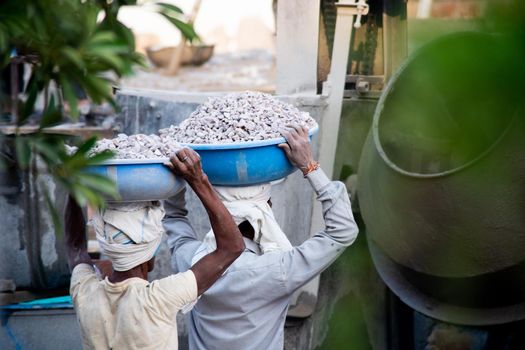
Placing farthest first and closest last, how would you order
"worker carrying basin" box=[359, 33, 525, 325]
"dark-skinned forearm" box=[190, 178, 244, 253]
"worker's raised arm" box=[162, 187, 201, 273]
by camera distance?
1. "worker carrying basin" box=[359, 33, 525, 325]
2. "worker's raised arm" box=[162, 187, 201, 273]
3. "dark-skinned forearm" box=[190, 178, 244, 253]

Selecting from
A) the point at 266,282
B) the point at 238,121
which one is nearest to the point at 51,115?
the point at 238,121

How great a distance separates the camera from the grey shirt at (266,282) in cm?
281

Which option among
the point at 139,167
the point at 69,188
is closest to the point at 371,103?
the point at 139,167

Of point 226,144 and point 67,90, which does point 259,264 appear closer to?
point 226,144

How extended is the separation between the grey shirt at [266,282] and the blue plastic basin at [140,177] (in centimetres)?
55

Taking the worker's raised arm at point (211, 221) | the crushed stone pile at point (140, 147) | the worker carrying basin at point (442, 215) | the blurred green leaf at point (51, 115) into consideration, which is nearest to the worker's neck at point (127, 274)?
the worker's raised arm at point (211, 221)

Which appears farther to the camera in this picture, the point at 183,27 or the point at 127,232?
the point at 127,232

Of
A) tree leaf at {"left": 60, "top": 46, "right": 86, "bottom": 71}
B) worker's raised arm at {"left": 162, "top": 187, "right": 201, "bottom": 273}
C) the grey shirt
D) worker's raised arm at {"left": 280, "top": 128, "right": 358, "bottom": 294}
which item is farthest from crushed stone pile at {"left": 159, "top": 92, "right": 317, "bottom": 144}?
tree leaf at {"left": 60, "top": 46, "right": 86, "bottom": 71}

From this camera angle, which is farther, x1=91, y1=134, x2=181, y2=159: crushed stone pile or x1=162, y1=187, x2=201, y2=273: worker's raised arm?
x1=162, y1=187, x2=201, y2=273: worker's raised arm

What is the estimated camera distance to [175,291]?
239 centimetres

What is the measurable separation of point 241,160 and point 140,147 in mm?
367

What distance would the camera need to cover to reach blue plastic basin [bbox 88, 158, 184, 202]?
233 cm

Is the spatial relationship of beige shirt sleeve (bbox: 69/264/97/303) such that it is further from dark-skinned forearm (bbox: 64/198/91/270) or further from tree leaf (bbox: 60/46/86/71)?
tree leaf (bbox: 60/46/86/71)

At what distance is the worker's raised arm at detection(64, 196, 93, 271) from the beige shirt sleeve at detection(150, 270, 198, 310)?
46 cm
